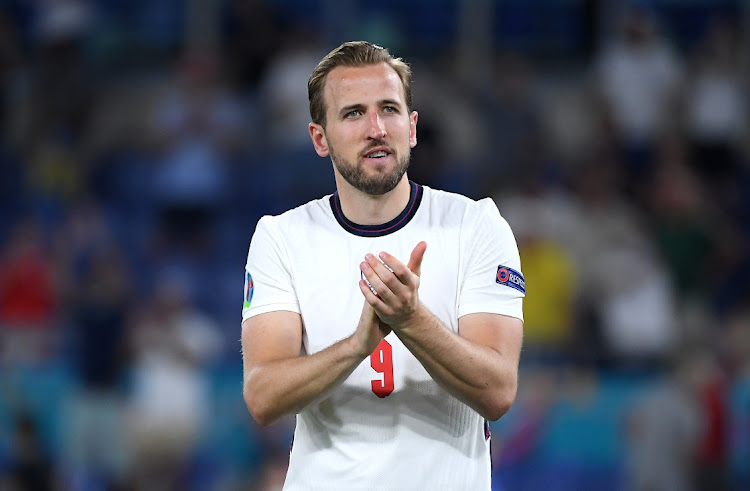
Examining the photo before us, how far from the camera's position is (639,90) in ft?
34.9

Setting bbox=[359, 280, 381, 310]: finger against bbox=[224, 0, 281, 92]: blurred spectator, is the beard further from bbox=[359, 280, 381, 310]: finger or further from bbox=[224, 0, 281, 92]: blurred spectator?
bbox=[224, 0, 281, 92]: blurred spectator

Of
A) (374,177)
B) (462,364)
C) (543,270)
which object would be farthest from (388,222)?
(543,270)

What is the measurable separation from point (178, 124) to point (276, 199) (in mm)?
1237

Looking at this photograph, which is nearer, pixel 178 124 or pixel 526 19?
pixel 178 124

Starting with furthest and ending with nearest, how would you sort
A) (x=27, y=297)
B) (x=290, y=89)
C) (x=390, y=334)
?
(x=290, y=89) < (x=27, y=297) < (x=390, y=334)

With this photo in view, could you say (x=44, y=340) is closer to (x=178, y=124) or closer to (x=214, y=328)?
(x=214, y=328)

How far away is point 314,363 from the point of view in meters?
3.47

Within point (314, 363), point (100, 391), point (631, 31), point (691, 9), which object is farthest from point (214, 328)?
point (314, 363)

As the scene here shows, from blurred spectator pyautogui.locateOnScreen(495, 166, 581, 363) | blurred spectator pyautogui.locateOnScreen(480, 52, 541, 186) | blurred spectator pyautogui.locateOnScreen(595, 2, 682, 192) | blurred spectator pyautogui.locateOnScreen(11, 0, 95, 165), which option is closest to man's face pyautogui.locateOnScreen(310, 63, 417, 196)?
blurred spectator pyautogui.locateOnScreen(495, 166, 581, 363)

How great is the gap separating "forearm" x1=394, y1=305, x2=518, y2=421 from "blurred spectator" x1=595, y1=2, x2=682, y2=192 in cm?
724

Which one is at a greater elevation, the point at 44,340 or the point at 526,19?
the point at 526,19

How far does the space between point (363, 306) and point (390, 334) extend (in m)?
0.18

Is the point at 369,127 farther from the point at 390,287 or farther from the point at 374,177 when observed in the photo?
the point at 390,287

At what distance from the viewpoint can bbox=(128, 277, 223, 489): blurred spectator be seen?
9516 mm
